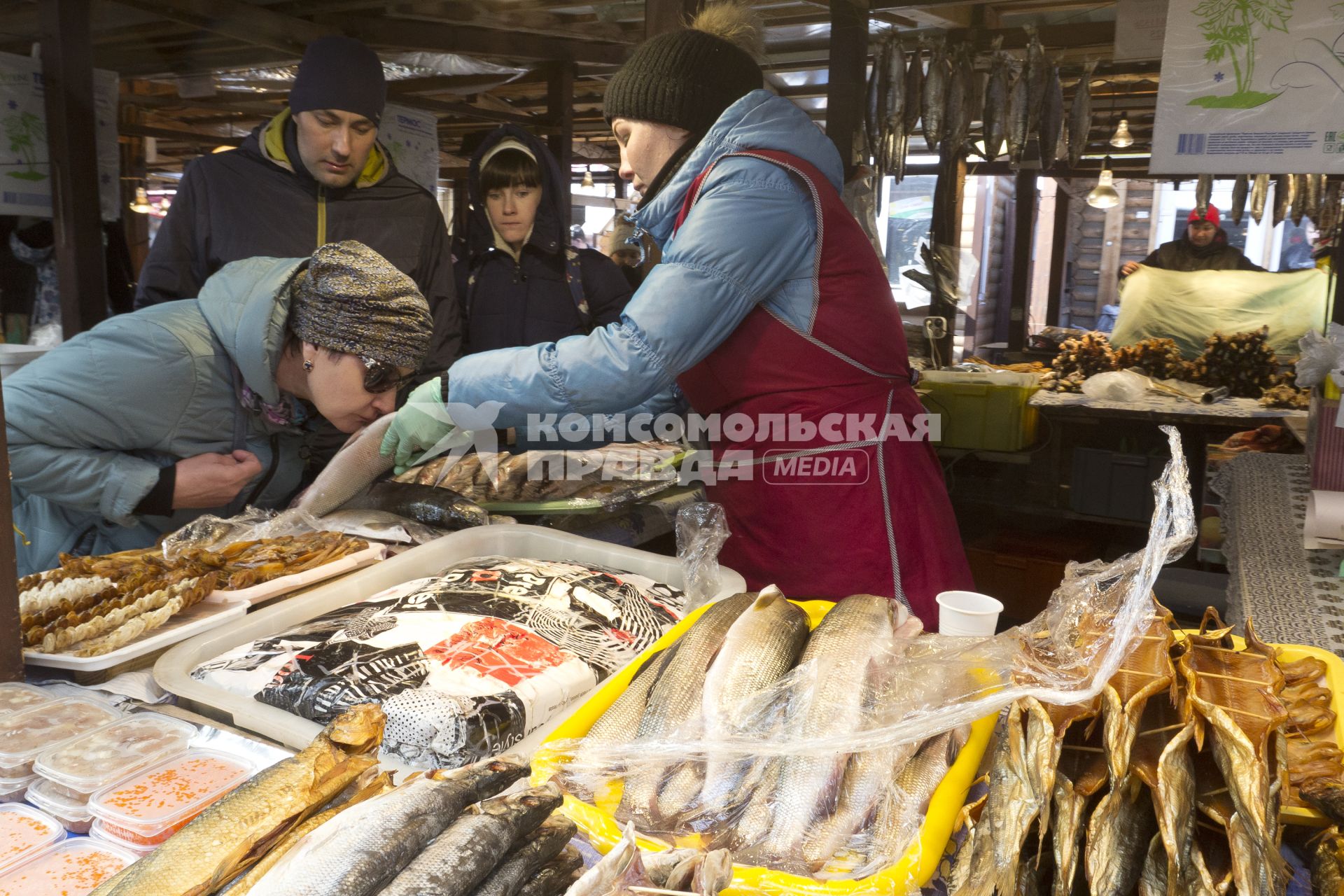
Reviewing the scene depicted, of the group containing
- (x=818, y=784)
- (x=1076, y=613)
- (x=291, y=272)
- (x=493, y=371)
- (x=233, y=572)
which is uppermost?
(x=291, y=272)

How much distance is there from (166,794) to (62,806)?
0.41ft

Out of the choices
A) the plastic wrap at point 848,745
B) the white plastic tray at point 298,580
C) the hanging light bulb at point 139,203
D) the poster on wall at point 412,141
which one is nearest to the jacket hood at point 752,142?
the white plastic tray at point 298,580

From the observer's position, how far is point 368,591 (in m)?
1.94

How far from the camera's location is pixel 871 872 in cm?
96

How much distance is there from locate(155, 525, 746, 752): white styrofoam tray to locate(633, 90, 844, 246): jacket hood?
0.81m

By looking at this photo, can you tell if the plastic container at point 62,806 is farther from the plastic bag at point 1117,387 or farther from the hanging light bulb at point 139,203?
the hanging light bulb at point 139,203

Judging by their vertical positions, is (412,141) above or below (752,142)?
above

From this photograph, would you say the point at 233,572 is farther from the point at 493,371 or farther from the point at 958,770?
the point at 958,770

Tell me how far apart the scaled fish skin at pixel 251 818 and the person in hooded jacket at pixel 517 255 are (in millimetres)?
2700

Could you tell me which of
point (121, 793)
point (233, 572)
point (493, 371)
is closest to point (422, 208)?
point (493, 371)

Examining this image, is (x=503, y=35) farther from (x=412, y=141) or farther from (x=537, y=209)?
(x=537, y=209)

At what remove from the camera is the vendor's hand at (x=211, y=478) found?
7.29 ft

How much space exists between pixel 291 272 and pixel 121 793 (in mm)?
1352

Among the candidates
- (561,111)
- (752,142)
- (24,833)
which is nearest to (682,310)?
(752,142)
